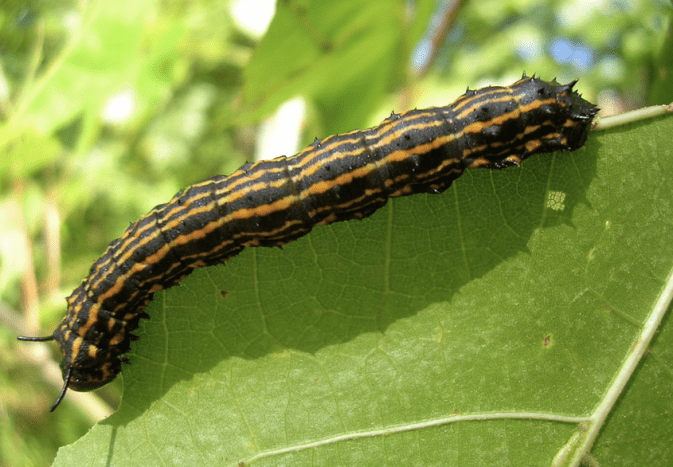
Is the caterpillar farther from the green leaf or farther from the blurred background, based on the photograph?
the blurred background

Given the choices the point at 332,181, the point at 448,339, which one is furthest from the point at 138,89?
the point at 448,339

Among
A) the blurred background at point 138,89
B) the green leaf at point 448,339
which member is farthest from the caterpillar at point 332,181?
the blurred background at point 138,89

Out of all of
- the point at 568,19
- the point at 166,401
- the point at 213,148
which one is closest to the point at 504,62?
the point at 568,19

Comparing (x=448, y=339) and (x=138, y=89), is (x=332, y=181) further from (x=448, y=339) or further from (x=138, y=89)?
(x=138, y=89)

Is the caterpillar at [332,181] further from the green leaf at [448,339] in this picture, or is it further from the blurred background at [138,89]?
Answer: the blurred background at [138,89]

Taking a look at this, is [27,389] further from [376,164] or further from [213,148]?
[376,164]

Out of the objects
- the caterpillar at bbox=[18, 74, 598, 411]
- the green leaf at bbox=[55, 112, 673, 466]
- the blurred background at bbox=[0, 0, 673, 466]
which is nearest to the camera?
the green leaf at bbox=[55, 112, 673, 466]

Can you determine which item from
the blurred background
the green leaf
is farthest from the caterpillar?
A: the blurred background
